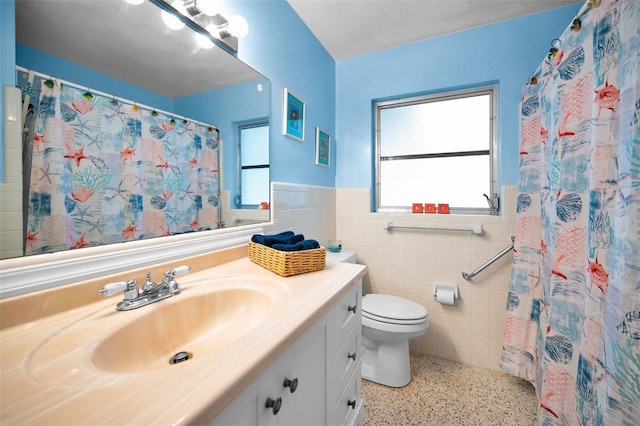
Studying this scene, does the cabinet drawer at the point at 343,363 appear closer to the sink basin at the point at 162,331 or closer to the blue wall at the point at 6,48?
the sink basin at the point at 162,331

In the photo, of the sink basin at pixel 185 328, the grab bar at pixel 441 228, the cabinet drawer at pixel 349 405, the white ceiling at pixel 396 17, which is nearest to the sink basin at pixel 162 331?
the sink basin at pixel 185 328

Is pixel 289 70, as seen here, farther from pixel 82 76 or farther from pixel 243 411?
pixel 243 411

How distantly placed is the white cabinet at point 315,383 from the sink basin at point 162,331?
0.11 m

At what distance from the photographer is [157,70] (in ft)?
3.03

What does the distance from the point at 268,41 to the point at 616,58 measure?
1455 mm

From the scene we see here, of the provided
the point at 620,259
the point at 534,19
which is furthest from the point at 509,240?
the point at 534,19

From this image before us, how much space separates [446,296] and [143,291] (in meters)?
1.82

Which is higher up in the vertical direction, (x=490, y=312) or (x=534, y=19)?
(x=534, y=19)

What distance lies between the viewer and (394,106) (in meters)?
2.21

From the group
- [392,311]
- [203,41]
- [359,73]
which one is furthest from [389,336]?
[359,73]

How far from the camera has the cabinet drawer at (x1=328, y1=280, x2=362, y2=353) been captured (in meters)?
0.91

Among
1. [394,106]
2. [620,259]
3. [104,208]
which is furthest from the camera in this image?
[394,106]

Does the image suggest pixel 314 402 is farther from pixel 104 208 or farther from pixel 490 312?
pixel 490 312

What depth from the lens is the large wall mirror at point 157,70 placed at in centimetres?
67
